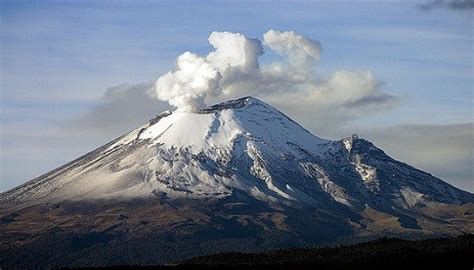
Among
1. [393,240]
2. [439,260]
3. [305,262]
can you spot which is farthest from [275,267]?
[393,240]

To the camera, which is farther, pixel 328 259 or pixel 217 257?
pixel 217 257

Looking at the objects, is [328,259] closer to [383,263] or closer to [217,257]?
[383,263]

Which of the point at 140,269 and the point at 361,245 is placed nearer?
the point at 140,269

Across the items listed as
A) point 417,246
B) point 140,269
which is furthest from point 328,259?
point 140,269

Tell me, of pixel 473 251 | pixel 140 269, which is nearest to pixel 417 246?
pixel 473 251

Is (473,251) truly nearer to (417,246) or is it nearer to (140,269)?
(417,246)

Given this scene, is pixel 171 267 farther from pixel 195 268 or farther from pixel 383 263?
pixel 383 263

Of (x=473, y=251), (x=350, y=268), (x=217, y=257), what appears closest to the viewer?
(x=350, y=268)

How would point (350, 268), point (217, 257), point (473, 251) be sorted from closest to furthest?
point (350, 268), point (473, 251), point (217, 257)
